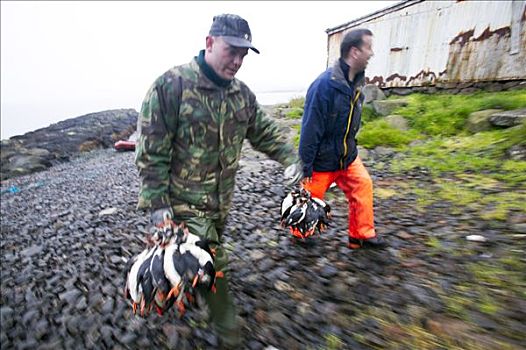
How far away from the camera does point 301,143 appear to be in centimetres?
352

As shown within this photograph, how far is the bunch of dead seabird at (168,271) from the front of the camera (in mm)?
2008

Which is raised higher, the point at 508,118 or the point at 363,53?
the point at 363,53

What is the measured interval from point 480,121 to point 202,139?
8.29m

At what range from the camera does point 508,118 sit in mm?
7270

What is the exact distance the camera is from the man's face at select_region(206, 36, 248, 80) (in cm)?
227

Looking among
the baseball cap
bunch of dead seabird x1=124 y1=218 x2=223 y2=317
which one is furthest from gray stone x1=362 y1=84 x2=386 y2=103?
bunch of dead seabird x1=124 y1=218 x2=223 y2=317

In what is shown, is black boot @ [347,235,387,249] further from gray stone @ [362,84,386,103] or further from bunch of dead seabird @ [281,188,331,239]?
gray stone @ [362,84,386,103]

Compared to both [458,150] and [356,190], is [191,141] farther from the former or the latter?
[458,150]

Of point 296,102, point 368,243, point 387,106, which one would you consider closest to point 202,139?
point 368,243

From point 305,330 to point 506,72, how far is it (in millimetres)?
10549

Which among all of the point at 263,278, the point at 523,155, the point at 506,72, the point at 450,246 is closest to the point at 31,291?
the point at 263,278

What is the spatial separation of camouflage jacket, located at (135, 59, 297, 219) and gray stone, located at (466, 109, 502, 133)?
7.69 metres

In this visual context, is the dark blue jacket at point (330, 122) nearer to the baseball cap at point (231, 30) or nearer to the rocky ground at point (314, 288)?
the rocky ground at point (314, 288)

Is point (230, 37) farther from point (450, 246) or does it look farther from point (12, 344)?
point (12, 344)
